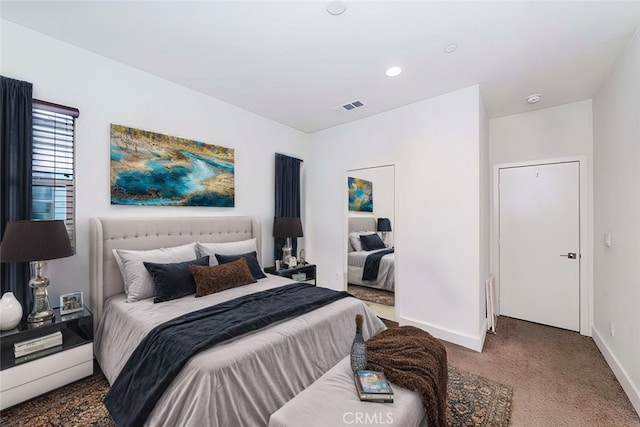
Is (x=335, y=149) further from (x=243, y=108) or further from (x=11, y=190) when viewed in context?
(x=11, y=190)

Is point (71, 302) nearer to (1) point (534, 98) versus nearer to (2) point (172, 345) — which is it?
(2) point (172, 345)

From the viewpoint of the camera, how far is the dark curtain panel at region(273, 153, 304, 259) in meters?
4.11

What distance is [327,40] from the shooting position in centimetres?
223

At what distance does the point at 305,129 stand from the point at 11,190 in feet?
11.1

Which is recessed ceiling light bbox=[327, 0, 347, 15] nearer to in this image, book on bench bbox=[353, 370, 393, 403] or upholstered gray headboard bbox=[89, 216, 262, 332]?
book on bench bbox=[353, 370, 393, 403]

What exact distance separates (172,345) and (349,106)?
3134 millimetres

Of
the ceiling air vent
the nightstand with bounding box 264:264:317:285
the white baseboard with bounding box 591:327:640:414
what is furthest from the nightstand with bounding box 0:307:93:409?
the white baseboard with bounding box 591:327:640:414

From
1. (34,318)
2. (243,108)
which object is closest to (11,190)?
(34,318)

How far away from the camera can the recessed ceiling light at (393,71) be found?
2.63 meters

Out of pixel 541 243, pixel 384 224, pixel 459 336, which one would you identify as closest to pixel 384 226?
pixel 384 224

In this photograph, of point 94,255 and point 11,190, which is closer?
point 11,190

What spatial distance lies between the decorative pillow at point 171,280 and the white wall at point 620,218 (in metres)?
3.53

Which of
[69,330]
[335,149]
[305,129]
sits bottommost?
[69,330]

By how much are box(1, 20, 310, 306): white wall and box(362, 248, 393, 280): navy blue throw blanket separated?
2002mm
